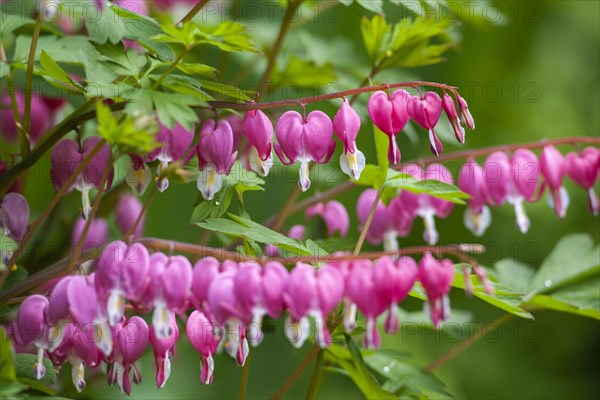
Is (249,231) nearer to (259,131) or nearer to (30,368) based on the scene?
(259,131)

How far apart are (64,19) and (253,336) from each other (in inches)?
37.9

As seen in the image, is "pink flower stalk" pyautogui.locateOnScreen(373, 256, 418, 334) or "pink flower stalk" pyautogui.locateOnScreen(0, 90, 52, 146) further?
"pink flower stalk" pyautogui.locateOnScreen(0, 90, 52, 146)

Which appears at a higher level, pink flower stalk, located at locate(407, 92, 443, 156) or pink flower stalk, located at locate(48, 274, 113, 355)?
pink flower stalk, located at locate(407, 92, 443, 156)

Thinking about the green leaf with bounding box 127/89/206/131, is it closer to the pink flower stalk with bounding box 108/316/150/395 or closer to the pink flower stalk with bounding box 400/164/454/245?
the pink flower stalk with bounding box 108/316/150/395

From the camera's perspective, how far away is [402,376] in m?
1.22

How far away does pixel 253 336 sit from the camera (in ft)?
2.65

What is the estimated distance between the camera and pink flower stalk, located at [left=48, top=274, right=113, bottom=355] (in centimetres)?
83

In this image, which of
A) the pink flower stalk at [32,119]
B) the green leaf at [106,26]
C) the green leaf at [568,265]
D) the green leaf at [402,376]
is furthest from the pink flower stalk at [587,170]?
the pink flower stalk at [32,119]

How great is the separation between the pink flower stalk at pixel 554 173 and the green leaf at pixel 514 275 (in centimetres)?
27

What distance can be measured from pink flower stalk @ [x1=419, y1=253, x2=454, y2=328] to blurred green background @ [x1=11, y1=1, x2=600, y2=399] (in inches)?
35.4

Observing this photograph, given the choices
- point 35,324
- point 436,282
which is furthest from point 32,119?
point 436,282

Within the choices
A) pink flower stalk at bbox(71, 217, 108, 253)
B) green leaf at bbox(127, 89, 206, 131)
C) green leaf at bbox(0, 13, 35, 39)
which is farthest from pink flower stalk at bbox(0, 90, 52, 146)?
green leaf at bbox(127, 89, 206, 131)

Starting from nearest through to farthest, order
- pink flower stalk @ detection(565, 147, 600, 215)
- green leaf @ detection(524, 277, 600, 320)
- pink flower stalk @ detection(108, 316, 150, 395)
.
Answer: pink flower stalk @ detection(108, 316, 150, 395) < pink flower stalk @ detection(565, 147, 600, 215) < green leaf @ detection(524, 277, 600, 320)

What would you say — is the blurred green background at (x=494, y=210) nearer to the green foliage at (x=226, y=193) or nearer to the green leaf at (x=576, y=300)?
the green leaf at (x=576, y=300)
